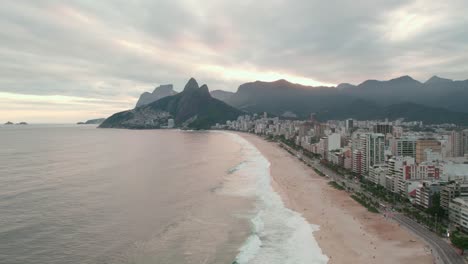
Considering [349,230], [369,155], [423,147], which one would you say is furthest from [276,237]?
[423,147]

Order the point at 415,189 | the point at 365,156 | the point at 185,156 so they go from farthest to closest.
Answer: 1. the point at 185,156
2. the point at 365,156
3. the point at 415,189

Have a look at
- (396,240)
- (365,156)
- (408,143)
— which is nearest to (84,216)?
(396,240)

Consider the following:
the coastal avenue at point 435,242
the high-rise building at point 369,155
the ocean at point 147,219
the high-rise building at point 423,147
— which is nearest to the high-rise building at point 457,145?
the high-rise building at point 423,147

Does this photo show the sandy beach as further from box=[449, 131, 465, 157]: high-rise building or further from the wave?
box=[449, 131, 465, 157]: high-rise building

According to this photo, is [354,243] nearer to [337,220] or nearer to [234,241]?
[337,220]

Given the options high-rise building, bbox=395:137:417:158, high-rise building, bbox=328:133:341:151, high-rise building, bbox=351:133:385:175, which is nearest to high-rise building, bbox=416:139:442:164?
high-rise building, bbox=395:137:417:158
